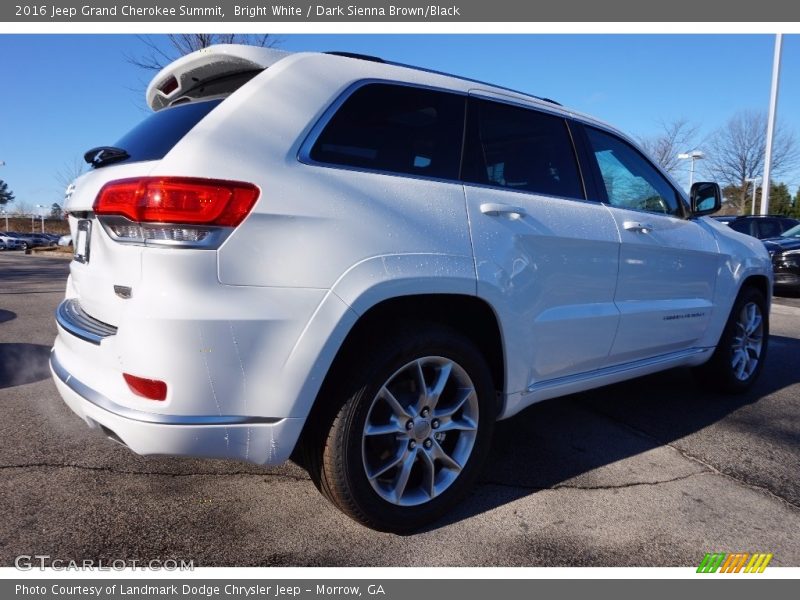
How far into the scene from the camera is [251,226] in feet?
6.14

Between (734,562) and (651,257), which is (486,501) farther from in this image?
(651,257)

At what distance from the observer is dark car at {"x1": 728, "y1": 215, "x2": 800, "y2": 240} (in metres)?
13.5

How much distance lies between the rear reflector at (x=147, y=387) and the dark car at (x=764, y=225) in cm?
1466

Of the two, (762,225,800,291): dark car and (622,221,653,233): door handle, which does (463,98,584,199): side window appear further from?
(762,225,800,291): dark car

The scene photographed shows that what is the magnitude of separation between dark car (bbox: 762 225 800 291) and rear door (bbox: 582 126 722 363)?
30.5 ft

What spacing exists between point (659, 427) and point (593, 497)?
1272 mm

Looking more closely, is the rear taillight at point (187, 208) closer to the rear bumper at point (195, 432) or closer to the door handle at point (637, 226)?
the rear bumper at point (195, 432)

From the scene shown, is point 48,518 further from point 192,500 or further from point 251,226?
point 251,226

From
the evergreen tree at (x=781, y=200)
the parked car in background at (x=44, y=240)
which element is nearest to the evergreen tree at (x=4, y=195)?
the parked car in background at (x=44, y=240)

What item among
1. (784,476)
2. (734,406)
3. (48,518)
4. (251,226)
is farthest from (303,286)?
(734,406)

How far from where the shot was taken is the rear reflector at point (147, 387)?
185cm

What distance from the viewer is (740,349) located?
439 centimetres

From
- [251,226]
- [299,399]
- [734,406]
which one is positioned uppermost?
[251,226]

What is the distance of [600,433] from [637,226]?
1310mm
